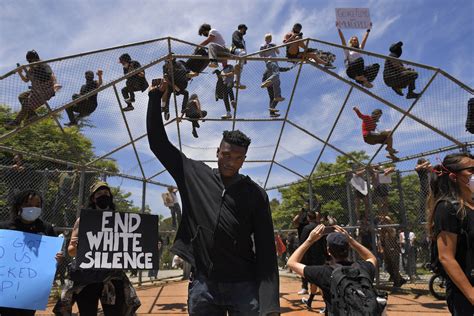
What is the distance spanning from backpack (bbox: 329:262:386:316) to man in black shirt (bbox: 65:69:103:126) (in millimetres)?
5324

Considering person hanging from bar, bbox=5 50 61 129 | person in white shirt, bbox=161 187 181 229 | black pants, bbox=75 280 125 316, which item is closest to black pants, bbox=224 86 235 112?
person hanging from bar, bbox=5 50 61 129

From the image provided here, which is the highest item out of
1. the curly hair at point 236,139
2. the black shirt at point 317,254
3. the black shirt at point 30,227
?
the curly hair at point 236,139

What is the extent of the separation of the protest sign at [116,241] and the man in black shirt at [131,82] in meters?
3.51

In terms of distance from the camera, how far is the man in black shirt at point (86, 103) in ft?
21.3

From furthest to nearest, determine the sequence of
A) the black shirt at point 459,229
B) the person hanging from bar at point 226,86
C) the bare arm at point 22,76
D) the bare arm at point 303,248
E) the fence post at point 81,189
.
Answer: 1. the fence post at point 81,189
2. the person hanging from bar at point 226,86
3. the bare arm at point 22,76
4. the bare arm at point 303,248
5. the black shirt at point 459,229

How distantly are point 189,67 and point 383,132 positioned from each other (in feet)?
14.4

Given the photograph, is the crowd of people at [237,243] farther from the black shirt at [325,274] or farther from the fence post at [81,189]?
the fence post at [81,189]

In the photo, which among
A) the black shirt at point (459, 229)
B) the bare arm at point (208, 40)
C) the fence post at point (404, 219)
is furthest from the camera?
the fence post at point (404, 219)

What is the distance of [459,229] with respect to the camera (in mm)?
2428

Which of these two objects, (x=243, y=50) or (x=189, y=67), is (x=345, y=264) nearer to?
(x=189, y=67)

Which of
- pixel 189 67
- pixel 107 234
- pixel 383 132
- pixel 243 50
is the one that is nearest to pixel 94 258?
pixel 107 234

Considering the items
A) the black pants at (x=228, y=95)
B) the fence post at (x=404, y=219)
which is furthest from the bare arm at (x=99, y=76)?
the fence post at (x=404, y=219)

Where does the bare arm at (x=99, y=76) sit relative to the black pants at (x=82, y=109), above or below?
above

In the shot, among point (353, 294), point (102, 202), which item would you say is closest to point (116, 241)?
point (102, 202)
